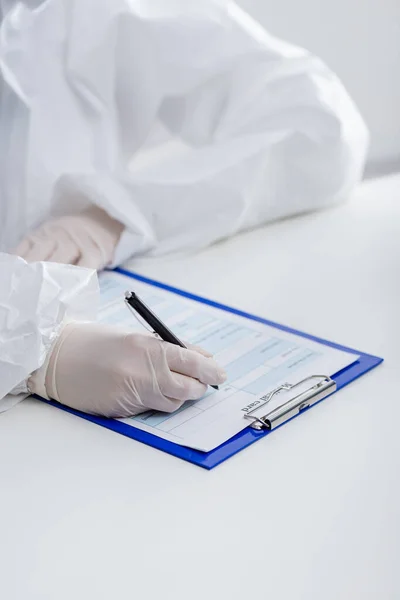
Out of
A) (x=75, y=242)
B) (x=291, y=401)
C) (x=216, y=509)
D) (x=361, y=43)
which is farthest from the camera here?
(x=361, y=43)

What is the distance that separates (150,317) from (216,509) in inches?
6.7

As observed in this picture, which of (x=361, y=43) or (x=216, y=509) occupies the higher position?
(x=361, y=43)

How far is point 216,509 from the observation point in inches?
24.0

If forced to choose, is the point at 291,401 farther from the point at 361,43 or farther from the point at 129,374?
the point at 361,43

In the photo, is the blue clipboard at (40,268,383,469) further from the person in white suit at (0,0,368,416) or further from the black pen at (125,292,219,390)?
the person in white suit at (0,0,368,416)

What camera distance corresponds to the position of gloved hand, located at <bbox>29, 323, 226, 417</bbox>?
71 cm

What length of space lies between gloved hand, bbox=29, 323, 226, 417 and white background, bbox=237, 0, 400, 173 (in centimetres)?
69

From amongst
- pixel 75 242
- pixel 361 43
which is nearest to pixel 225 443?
pixel 75 242

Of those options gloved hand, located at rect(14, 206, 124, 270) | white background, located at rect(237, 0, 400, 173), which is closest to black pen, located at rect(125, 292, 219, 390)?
gloved hand, located at rect(14, 206, 124, 270)

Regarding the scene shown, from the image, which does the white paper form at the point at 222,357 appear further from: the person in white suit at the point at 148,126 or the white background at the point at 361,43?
the white background at the point at 361,43

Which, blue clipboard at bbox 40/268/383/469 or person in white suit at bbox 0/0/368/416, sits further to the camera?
person in white suit at bbox 0/0/368/416

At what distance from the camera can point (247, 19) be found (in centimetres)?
107

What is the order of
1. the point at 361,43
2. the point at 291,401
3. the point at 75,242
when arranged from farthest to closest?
the point at 361,43
the point at 75,242
the point at 291,401

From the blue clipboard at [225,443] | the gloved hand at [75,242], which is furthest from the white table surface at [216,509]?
the gloved hand at [75,242]
